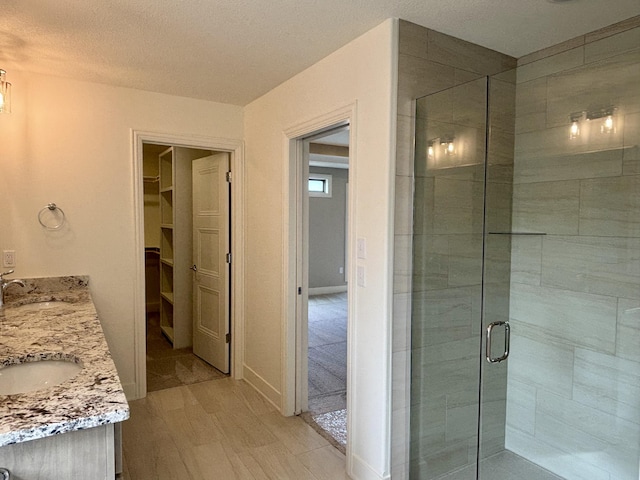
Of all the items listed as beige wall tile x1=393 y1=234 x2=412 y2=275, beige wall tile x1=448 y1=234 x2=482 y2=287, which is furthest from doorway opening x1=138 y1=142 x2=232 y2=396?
beige wall tile x1=448 y1=234 x2=482 y2=287

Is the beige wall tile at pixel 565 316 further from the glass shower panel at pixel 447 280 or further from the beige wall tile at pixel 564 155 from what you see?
the beige wall tile at pixel 564 155

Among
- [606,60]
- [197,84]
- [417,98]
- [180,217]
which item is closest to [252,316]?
[180,217]

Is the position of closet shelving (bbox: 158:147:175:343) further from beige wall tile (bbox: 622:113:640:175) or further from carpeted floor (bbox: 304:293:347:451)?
beige wall tile (bbox: 622:113:640:175)

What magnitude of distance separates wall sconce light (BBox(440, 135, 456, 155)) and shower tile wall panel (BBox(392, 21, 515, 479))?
1.1 inches

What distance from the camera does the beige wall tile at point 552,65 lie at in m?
2.36

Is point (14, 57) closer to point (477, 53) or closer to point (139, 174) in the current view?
point (139, 174)

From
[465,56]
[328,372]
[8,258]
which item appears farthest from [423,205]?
[8,258]

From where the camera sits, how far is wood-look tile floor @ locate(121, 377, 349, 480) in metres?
2.47

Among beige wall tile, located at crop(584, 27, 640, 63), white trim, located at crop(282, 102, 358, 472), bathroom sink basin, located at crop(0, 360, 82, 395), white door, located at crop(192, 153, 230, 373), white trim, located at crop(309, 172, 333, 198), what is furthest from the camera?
white trim, located at crop(309, 172, 333, 198)

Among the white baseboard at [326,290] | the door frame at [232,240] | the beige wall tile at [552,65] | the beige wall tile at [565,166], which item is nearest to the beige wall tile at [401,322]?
the beige wall tile at [565,166]

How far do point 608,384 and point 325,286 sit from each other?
627 centimetres

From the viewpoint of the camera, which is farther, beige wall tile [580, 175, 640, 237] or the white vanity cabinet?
beige wall tile [580, 175, 640, 237]

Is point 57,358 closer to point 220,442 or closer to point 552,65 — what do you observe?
point 220,442

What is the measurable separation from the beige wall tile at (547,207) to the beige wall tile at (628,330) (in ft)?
1.47
